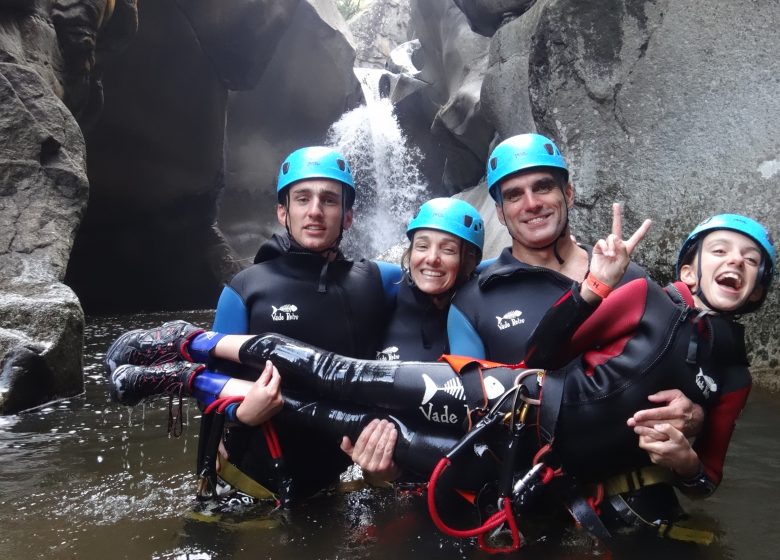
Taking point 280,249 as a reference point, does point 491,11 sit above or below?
above

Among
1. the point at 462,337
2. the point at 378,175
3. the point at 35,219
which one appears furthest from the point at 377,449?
the point at 378,175

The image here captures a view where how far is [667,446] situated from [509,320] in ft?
2.58

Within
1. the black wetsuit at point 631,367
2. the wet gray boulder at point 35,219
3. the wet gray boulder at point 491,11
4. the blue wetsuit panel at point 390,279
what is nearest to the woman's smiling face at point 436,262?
the blue wetsuit panel at point 390,279

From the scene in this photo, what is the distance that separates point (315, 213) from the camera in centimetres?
307

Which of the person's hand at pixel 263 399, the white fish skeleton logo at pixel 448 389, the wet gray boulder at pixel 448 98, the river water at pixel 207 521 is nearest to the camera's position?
the river water at pixel 207 521

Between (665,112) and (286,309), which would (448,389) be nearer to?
(286,309)

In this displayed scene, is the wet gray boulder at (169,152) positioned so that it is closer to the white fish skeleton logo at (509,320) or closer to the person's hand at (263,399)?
the person's hand at (263,399)

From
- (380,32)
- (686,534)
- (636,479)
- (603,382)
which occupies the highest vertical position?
(380,32)

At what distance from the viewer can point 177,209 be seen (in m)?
13.4

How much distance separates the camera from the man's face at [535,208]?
2.71 m

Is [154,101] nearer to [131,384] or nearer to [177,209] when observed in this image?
[177,209]

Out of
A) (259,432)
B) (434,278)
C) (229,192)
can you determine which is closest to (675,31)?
Answer: (434,278)

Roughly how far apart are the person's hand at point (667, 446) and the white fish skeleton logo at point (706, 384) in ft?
0.59

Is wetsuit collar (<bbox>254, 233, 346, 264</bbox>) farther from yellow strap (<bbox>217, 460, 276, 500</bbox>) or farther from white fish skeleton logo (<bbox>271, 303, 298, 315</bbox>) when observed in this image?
yellow strap (<bbox>217, 460, 276, 500</bbox>)
